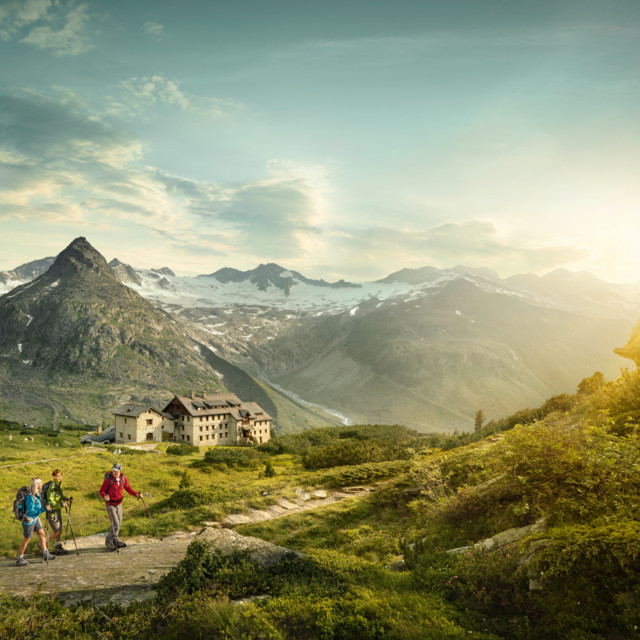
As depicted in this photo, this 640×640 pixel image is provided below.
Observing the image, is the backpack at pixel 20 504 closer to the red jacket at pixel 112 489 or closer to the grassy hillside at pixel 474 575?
the grassy hillside at pixel 474 575

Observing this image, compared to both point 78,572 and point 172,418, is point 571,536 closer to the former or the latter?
point 78,572

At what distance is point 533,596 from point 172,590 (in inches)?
302

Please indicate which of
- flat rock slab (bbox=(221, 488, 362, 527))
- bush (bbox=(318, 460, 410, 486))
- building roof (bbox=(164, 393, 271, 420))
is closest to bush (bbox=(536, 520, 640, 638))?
flat rock slab (bbox=(221, 488, 362, 527))

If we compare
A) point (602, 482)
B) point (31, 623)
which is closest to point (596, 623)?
point (602, 482)

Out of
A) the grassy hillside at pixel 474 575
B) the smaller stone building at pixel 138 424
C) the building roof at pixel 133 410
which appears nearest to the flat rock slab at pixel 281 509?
the grassy hillside at pixel 474 575

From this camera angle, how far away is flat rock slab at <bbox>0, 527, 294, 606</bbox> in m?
9.23

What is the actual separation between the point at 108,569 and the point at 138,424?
266ft

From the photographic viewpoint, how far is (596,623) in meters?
6.23

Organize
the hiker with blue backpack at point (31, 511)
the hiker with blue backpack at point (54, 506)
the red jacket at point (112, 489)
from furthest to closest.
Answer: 1. the red jacket at point (112, 489)
2. the hiker with blue backpack at point (54, 506)
3. the hiker with blue backpack at point (31, 511)

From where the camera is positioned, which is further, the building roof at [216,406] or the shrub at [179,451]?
the building roof at [216,406]

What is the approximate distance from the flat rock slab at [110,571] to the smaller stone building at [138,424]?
77284mm

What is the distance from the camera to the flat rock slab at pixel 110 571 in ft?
30.3

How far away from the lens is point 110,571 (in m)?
10.7

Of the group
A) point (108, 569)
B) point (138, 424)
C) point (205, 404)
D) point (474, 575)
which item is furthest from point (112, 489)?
point (205, 404)
